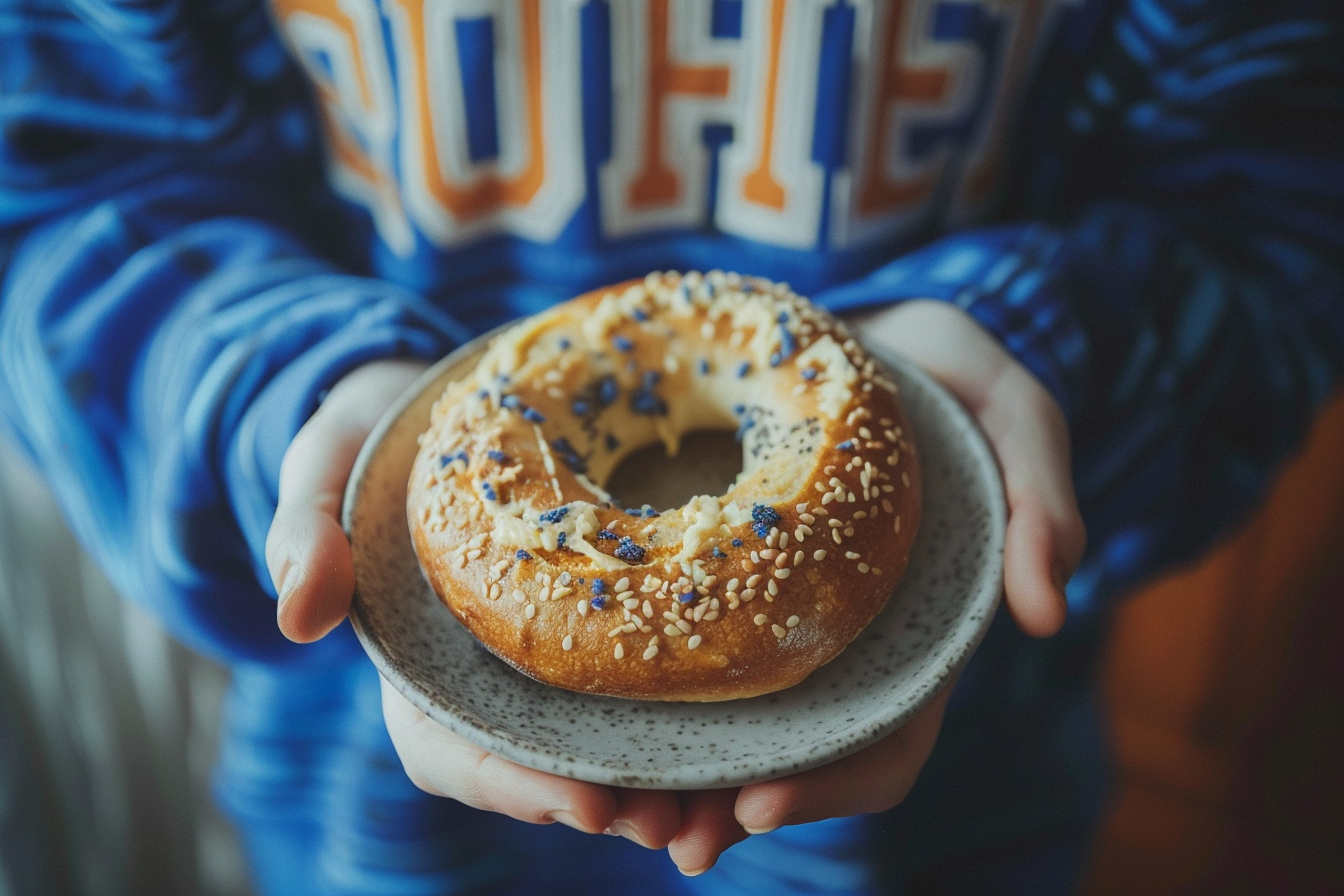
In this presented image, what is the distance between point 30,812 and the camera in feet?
6.04

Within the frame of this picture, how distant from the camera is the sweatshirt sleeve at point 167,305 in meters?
1.17

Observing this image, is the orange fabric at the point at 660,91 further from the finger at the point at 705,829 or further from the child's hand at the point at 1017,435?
the finger at the point at 705,829

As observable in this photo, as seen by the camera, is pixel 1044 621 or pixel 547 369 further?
pixel 547 369

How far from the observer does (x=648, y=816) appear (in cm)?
85

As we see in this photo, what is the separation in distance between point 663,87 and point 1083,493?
77cm

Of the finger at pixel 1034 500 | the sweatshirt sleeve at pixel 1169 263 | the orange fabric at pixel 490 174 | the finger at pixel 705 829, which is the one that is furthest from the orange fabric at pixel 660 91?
the finger at pixel 705 829

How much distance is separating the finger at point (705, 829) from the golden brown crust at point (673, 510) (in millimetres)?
96

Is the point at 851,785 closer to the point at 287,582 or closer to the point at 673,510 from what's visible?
the point at 673,510

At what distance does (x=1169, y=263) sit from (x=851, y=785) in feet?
3.02

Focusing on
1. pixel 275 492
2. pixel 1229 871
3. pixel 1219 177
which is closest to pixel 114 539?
pixel 275 492

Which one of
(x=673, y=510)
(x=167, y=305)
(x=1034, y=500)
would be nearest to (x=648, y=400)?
(x=673, y=510)

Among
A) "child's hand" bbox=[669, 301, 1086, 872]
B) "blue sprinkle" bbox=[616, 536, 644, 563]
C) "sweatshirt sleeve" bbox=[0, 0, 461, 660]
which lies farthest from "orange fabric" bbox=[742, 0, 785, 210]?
"blue sprinkle" bbox=[616, 536, 644, 563]

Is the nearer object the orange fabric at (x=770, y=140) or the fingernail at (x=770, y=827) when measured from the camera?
the fingernail at (x=770, y=827)

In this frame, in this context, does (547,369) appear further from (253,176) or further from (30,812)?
(30,812)
